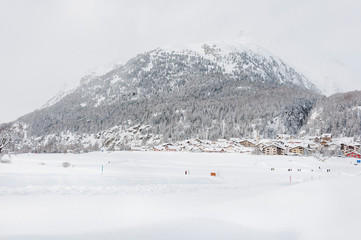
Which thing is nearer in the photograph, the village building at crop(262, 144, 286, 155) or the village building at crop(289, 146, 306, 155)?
the village building at crop(262, 144, 286, 155)

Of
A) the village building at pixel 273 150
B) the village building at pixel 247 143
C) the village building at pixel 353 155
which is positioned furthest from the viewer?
the village building at pixel 247 143

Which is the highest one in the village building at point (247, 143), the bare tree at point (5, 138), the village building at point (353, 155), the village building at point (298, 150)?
the bare tree at point (5, 138)

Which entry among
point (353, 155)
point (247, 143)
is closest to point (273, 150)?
point (353, 155)

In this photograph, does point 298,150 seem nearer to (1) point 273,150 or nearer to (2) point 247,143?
(1) point 273,150

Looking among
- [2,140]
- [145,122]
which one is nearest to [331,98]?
[145,122]

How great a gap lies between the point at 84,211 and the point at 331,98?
193 metres

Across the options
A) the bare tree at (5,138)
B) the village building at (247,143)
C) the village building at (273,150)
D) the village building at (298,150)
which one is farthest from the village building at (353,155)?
the bare tree at (5,138)

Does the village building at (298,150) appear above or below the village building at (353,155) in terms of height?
above

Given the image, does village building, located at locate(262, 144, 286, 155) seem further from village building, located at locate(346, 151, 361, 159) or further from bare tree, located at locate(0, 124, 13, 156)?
bare tree, located at locate(0, 124, 13, 156)

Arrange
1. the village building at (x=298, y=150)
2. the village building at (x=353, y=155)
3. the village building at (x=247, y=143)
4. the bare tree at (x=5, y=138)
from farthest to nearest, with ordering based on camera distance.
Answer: the village building at (x=247, y=143)
the village building at (x=298, y=150)
the village building at (x=353, y=155)
the bare tree at (x=5, y=138)

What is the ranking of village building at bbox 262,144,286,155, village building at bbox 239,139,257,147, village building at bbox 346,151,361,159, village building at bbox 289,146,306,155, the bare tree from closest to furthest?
the bare tree → village building at bbox 346,151,361,159 → village building at bbox 262,144,286,155 → village building at bbox 289,146,306,155 → village building at bbox 239,139,257,147

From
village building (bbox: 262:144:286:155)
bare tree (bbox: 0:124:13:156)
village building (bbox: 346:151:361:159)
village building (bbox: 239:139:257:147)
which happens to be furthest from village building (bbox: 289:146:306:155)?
bare tree (bbox: 0:124:13:156)

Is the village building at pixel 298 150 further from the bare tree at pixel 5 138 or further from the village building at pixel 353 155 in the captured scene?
the bare tree at pixel 5 138

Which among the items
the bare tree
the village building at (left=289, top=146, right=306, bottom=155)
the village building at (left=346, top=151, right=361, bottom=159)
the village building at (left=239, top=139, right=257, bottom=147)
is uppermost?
the bare tree
